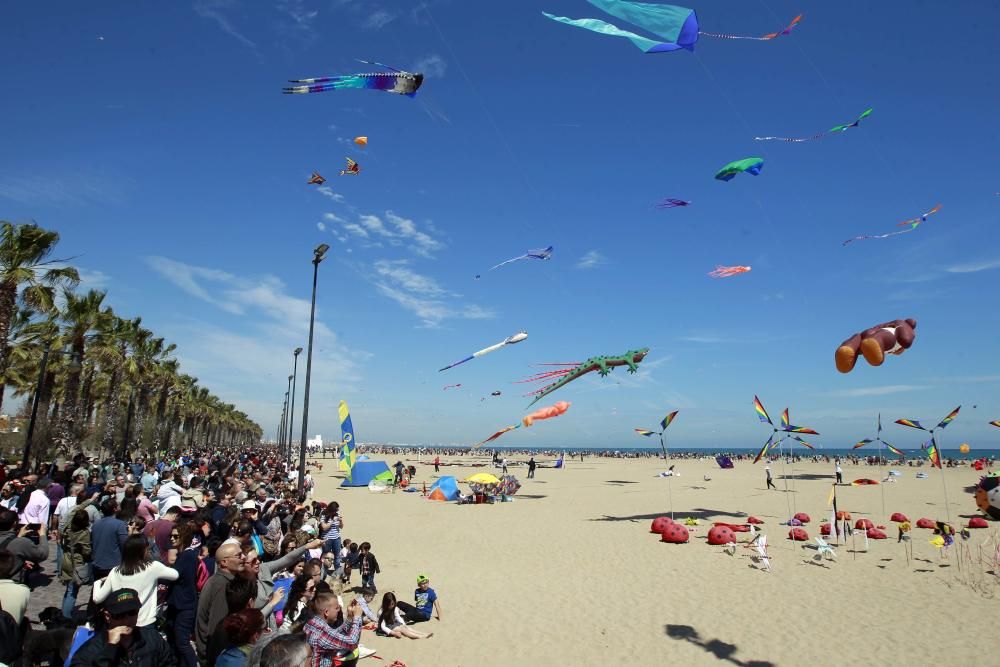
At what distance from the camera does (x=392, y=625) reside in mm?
8297

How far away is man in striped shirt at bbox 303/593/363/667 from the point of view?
15.2 ft

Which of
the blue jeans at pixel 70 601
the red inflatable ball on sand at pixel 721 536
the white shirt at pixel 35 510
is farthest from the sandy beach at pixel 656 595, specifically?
the white shirt at pixel 35 510

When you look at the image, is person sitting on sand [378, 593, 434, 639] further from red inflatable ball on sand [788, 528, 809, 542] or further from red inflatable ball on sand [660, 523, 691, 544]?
red inflatable ball on sand [788, 528, 809, 542]

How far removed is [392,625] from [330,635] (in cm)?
409

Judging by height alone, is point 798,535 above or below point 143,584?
below

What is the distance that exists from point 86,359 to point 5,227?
12.5 m

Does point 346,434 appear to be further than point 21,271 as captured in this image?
Yes

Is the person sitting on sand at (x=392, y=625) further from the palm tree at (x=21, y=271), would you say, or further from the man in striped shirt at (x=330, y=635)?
the palm tree at (x=21, y=271)

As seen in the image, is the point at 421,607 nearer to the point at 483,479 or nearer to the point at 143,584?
the point at 143,584

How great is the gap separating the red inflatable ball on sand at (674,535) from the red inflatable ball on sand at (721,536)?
28.6 inches

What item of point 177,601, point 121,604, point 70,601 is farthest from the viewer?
point 70,601

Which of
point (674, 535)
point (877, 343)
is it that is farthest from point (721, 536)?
point (877, 343)

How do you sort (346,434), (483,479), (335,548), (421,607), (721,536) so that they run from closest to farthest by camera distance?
(421,607), (335,548), (721,536), (483,479), (346,434)

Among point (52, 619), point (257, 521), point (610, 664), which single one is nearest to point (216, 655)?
point (52, 619)
